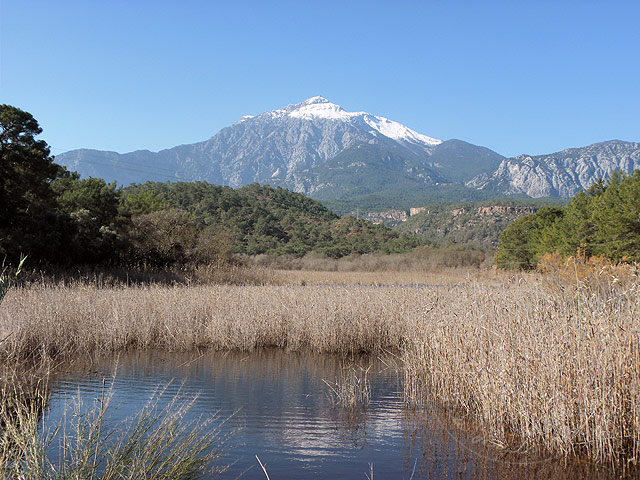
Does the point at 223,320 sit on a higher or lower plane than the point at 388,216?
lower

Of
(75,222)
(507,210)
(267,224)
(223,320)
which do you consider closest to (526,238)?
(267,224)

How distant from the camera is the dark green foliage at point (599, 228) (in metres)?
27.1

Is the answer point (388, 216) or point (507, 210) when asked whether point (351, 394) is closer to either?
point (507, 210)

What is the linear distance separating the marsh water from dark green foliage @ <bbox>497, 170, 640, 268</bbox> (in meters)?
15.5

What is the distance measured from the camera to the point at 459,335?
787cm

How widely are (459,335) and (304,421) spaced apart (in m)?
2.48

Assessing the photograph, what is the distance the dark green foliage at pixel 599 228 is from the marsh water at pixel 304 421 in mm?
15525

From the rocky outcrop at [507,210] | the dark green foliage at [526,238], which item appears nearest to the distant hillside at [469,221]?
the rocky outcrop at [507,210]

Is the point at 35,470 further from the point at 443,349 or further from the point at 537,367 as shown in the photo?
the point at 443,349

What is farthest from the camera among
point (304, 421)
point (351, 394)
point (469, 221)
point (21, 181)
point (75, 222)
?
point (469, 221)

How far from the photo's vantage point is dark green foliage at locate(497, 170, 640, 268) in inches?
1065

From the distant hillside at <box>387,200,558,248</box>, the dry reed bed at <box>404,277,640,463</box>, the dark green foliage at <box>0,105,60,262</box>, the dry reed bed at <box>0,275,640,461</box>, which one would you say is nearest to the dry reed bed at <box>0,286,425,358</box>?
the dry reed bed at <box>0,275,640,461</box>

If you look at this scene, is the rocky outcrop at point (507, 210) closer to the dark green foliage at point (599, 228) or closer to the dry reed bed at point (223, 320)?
the dark green foliage at point (599, 228)

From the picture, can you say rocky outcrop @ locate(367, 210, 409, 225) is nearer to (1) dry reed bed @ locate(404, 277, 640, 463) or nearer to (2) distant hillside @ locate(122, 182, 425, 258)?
(2) distant hillside @ locate(122, 182, 425, 258)
